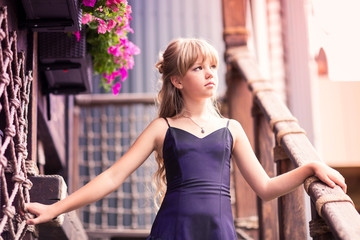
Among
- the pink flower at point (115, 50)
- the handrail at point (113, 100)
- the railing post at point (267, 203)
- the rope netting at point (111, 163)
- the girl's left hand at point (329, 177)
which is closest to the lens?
the girl's left hand at point (329, 177)

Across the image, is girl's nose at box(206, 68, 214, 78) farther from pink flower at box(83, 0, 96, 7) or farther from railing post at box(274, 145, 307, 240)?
railing post at box(274, 145, 307, 240)

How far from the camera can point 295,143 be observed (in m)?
2.27

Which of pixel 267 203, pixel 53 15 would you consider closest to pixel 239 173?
pixel 267 203

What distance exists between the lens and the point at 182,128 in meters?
2.05

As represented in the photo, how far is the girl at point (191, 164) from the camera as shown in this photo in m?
1.89

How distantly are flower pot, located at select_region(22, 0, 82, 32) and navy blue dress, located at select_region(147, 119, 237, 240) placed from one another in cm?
54

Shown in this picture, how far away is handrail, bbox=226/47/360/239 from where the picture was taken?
162 cm

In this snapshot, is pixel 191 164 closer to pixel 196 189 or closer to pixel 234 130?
pixel 196 189

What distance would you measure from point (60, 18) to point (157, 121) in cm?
52

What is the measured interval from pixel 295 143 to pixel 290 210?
0.34 m

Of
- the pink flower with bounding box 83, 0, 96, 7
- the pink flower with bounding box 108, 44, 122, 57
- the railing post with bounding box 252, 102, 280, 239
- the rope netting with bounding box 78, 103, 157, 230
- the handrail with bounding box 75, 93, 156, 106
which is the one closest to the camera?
the pink flower with bounding box 83, 0, 96, 7

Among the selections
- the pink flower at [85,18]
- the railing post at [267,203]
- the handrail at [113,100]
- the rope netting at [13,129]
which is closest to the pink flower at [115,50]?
the pink flower at [85,18]

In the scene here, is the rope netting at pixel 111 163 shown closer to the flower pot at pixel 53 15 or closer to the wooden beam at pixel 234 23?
the wooden beam at pixel 234 23

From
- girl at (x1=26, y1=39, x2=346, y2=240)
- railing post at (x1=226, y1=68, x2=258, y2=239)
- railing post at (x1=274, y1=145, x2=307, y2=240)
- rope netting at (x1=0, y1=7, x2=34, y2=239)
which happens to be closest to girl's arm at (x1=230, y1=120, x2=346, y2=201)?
girl at (x1=26, y1=39, x2=346, y2=240)
